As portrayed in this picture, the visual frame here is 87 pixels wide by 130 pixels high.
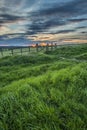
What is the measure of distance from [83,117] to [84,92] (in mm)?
1188

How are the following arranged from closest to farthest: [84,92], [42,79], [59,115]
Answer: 1. [59,115]
2. [84,92]
3. [42,79]

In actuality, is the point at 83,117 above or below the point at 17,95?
below

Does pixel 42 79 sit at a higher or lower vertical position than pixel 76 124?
higher

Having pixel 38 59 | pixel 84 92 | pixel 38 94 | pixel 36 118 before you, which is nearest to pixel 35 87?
pixel 38 94

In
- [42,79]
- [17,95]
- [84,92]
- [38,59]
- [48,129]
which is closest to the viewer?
[48,129]

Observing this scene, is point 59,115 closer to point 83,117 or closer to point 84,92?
point 83,117

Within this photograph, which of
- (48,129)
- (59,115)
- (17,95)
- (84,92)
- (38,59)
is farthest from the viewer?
(38,59)

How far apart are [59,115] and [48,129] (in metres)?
0.61

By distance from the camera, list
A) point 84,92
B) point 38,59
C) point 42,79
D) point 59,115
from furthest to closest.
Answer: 1. point 38,59
2. point 42,79
3. point 84,92
4. point 59,115

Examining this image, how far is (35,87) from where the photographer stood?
7.19 metres

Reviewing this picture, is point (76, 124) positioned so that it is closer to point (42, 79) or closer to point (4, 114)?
point (4, 114)

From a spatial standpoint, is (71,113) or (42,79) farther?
(42,79)

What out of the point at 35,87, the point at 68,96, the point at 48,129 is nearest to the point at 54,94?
the point at 68,96

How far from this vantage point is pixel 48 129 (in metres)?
5.16
